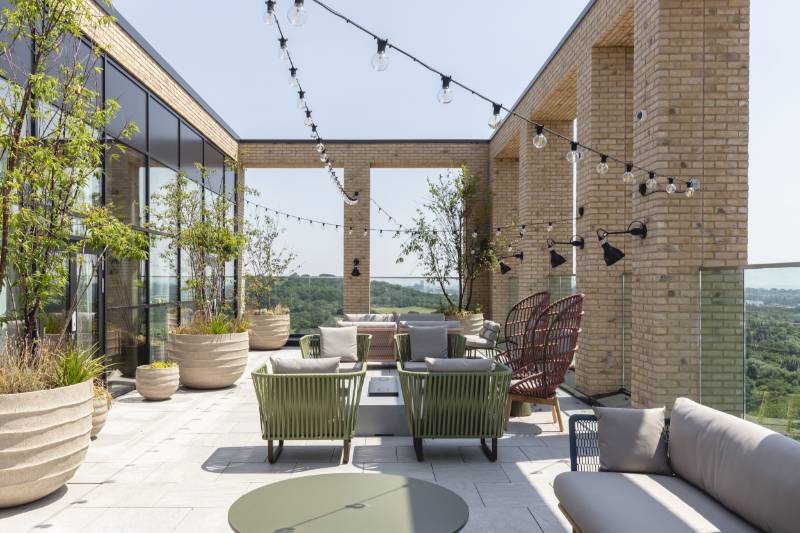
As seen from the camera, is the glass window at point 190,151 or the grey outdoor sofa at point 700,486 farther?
the glass window at point 190,151

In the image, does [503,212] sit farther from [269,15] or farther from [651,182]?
[269,15]

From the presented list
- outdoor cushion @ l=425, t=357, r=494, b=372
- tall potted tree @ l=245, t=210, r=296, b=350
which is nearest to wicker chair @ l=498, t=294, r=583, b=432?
outdoor cushion @ l=425, t=357, r=494, b=372

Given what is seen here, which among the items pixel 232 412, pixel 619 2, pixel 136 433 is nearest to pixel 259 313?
pixel 232 412

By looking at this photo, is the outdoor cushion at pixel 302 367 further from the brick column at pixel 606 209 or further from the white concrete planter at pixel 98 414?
the brick column at pixel 606 209

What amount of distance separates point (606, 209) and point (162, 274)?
6.19 meters

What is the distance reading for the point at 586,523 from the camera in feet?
8.36

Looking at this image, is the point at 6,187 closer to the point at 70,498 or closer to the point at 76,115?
the point at 76,115

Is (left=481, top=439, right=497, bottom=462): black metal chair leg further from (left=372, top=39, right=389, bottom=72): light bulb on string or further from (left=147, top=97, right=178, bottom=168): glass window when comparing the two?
(left=147, top=97, right=178, bottom=168): glass window

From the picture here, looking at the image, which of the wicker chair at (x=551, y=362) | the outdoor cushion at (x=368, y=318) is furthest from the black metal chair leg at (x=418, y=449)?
the outdoor cushion at (x=368, y=318)

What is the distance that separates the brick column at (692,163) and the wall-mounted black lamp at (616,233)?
0.47 ft

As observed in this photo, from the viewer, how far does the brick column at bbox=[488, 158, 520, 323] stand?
1184 cm

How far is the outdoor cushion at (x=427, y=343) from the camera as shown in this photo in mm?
7176

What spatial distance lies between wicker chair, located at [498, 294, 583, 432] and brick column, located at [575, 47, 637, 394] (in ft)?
3.60

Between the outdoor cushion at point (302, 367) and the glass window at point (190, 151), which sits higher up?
the glass window at point (190, 151)
